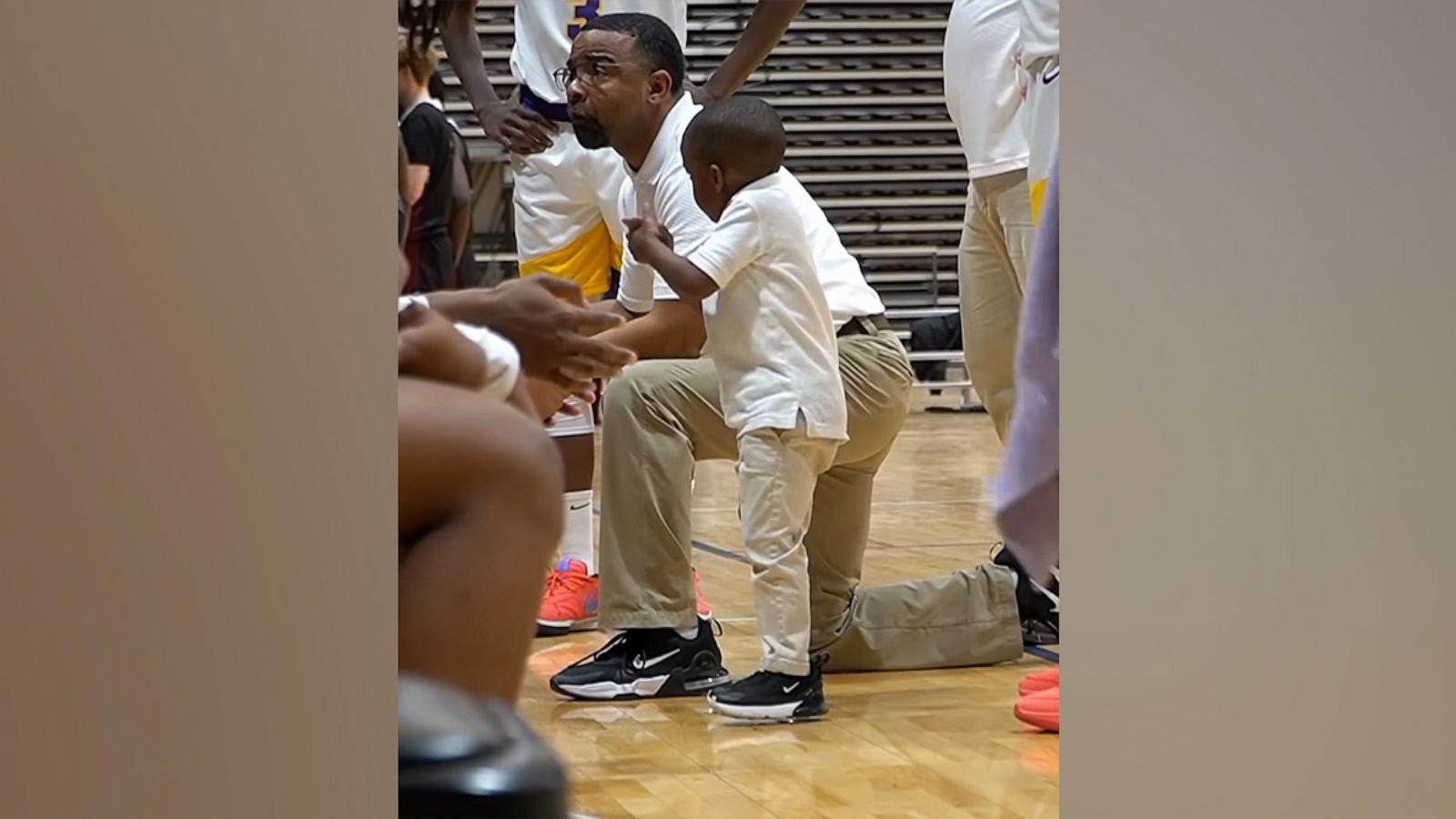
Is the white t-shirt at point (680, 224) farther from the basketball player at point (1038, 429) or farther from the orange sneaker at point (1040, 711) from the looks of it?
the orange sneaker at point (1040, 711)

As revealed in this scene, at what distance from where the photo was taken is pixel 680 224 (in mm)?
1253

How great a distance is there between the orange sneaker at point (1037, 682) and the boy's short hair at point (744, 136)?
629 mm

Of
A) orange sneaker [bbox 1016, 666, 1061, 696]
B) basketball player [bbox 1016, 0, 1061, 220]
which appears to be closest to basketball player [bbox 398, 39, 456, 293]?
basketball player [bbox 1016, 0, 1061, 220]

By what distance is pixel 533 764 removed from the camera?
23.6 inches

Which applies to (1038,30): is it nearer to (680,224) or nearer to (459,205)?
(680,224)

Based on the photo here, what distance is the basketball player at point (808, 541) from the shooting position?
200 cm

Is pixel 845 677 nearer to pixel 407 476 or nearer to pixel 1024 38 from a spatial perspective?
pixel 1024 38

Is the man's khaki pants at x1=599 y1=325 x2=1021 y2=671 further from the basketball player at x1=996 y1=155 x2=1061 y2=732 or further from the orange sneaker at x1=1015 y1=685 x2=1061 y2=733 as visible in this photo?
the basketball player at x1=996 y1=155 x2=1061 y2=732

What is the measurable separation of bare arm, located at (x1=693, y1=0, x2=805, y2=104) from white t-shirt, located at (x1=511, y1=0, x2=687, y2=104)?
107 cm

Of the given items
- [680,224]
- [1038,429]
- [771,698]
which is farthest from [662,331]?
[771,698]

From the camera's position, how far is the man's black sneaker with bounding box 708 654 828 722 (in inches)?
74.0

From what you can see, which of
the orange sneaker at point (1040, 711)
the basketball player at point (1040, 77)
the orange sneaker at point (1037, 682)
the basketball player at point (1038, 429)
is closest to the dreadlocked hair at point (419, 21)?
the basketball player at point (1038, 429)

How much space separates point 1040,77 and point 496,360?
72 centimetres

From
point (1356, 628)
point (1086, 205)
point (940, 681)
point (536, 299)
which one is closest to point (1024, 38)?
point (1086, 205)
